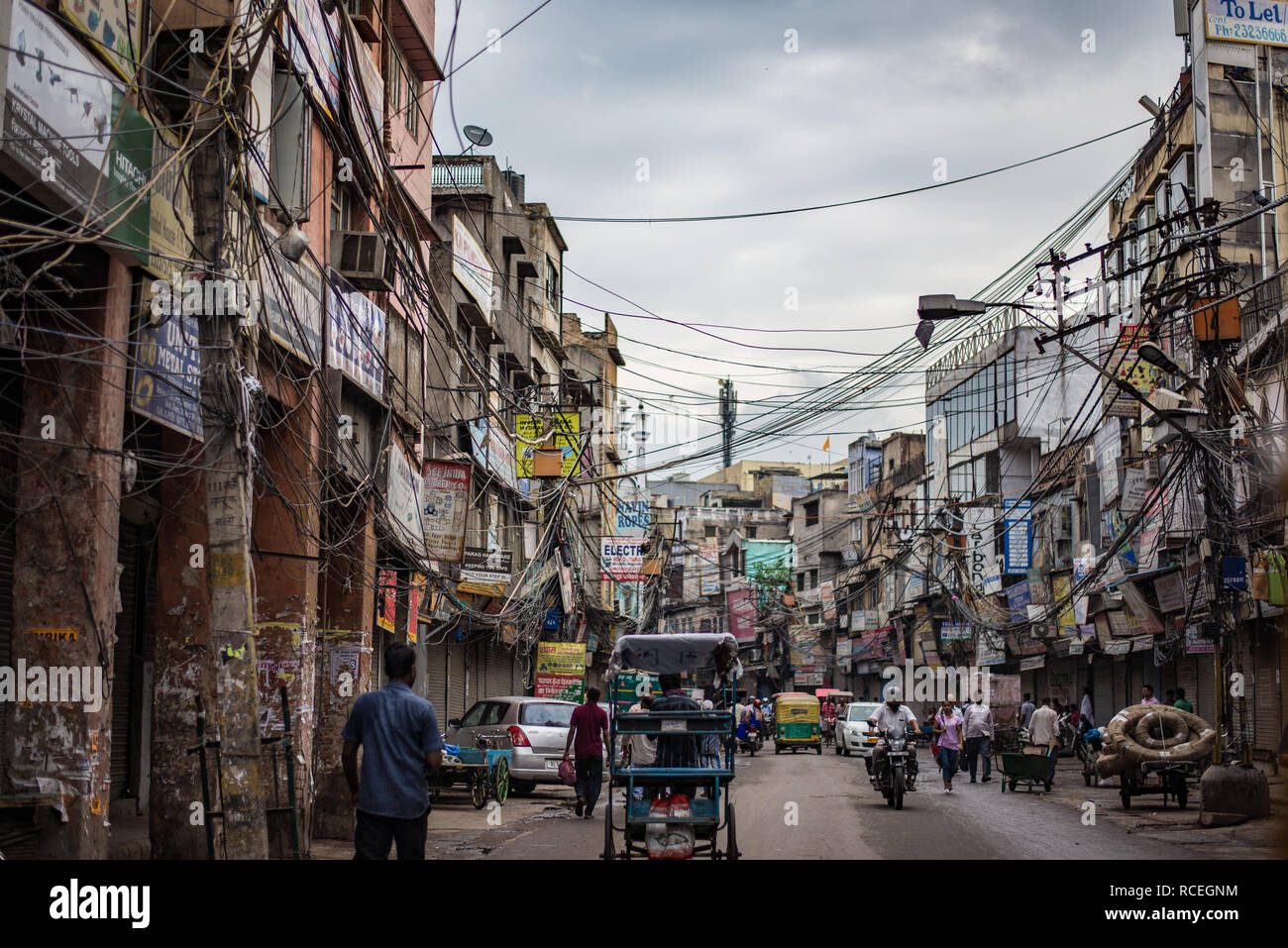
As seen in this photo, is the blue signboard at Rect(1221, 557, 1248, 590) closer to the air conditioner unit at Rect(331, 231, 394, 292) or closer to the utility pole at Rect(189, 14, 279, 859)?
the air conditioner unit at Rect(331, 231, 394, 292)

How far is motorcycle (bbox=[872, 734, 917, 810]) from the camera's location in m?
20.1

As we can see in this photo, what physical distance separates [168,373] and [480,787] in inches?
389

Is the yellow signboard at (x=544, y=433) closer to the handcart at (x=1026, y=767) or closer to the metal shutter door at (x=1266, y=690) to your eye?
the handcart at (x=1026, y=767)

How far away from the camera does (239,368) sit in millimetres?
9586

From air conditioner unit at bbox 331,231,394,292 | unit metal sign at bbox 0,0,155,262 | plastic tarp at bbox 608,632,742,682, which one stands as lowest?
plastic tarp at bbox 608,632,742,682

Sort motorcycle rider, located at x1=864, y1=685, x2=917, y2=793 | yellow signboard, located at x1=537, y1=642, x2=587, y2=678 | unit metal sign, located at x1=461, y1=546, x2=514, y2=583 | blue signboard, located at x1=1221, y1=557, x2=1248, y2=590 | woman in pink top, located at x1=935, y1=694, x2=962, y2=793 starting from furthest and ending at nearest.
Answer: yellow signboard, located at x1=537, y1=642, x2=587, y2=678 → unit metal sign, located at x1=461, y1=546, x2=514, y2=583 → woman in pink top, located at x1=935, y1=694, x2=962, y2=793 → motorcycle rider, located at x1=864, y1=685, x2=917, y2=793 → blue signboard, located at x1=1221, y1=557, x2=1248, y2=590

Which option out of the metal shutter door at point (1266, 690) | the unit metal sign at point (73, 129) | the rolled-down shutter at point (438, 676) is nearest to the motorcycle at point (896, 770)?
Result: the metal shutter door at point (1266, 690)

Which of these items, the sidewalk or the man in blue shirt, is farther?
the sidewalk

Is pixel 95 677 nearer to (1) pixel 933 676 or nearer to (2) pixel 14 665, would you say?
(2) pixel 14 665

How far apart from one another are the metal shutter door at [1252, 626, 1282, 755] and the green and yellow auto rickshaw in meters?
18.0

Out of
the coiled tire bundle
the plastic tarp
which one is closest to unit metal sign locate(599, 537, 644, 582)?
the coiled tire bundle

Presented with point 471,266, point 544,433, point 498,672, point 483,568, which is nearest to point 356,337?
point 483,568

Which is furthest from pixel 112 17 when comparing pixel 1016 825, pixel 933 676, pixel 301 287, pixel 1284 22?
pixel 933 676

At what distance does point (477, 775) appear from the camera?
19.2 metres
